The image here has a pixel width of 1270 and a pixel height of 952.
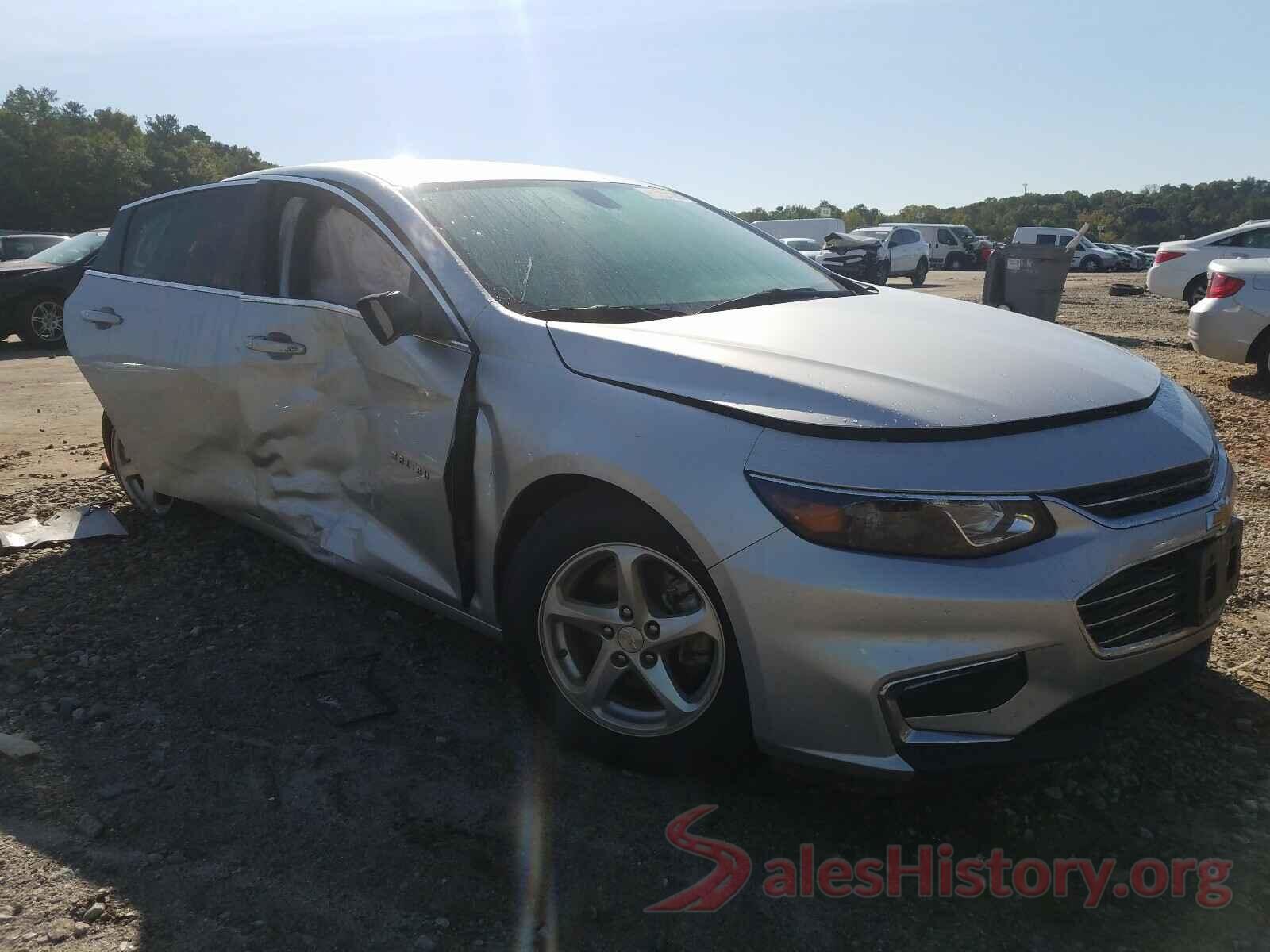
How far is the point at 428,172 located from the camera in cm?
347

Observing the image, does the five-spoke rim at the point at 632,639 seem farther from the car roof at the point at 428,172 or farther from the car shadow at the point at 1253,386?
the car shadow at the point at 1253,386

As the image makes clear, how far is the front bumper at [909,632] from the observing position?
6.73ft

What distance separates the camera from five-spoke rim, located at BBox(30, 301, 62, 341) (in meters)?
12.7

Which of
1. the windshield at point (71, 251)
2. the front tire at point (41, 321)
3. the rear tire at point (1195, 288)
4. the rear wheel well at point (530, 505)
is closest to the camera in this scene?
the rear wheel well at point (530, 505)

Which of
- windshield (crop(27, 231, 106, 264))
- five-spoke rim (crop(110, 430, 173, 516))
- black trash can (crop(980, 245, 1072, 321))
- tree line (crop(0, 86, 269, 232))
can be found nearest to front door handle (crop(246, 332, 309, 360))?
five-spoke rim (crop(110, 430, 173, 516))

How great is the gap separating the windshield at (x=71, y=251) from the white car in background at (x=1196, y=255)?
47.4 feet

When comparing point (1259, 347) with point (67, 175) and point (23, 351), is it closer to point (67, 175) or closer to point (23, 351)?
point (23, 351)

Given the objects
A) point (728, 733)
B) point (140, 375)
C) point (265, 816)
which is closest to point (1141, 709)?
point (728, 733)

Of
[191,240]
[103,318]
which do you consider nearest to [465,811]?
[191,240]

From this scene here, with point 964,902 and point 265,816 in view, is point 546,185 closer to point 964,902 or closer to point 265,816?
point 265,816

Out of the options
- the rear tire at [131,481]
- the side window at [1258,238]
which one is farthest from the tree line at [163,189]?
the side window at [1258,238]

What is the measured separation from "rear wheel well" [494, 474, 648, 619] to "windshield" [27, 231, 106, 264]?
40.4 ft

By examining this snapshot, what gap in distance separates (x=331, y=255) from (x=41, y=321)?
11.4 m

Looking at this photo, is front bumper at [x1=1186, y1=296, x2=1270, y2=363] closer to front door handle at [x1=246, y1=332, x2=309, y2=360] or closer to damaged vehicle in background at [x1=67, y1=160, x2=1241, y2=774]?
damaged vehicle in background at [x1=67, y1=160, x2=1241, y2=774]
